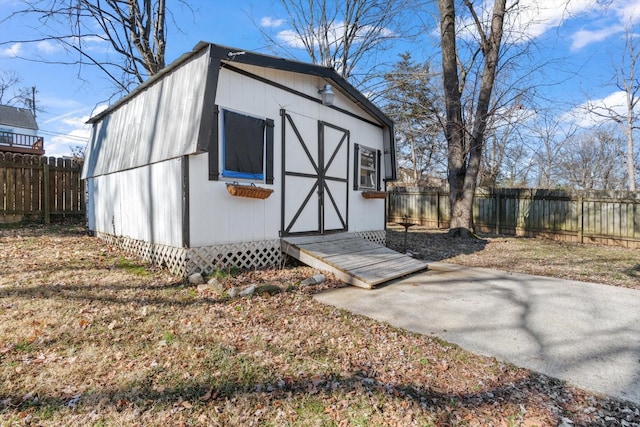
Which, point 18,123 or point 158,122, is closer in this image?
point 158,122

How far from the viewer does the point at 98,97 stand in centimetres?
1184

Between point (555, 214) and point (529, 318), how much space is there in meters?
9.12

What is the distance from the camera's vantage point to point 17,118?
2981 cm

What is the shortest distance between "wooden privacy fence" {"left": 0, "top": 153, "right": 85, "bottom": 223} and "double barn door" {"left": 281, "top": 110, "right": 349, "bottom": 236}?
7.64 meters

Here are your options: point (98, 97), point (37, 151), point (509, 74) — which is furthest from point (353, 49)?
point (37, 151)

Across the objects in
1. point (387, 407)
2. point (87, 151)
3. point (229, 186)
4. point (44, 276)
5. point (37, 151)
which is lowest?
point (387, 407)

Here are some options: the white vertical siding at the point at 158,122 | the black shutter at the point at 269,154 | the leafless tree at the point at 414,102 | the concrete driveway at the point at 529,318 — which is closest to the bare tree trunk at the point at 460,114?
the leafless tree at the point at 414,102

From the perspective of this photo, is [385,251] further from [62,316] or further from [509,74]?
[509,74]

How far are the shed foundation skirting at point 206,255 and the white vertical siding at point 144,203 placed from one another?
15 cm

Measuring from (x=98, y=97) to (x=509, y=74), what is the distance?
14011mm

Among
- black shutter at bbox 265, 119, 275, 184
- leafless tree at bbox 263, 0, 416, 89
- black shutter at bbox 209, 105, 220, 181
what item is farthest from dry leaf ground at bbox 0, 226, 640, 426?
leafless tree at bbox 263, 0, 416, 89

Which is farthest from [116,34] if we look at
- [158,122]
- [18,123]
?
[18,123]

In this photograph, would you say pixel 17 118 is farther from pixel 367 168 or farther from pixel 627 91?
pixel 627 91

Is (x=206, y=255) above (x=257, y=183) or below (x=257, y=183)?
below
